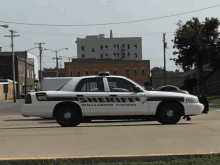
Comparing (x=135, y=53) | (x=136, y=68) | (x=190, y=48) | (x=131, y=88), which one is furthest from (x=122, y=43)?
(x=131, y=88)

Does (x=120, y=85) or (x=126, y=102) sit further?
(x=120, y=85)

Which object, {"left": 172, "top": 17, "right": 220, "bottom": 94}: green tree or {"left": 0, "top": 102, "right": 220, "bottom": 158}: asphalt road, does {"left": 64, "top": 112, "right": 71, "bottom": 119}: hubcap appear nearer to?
{"left": 0, "top": 102, "right": 220, "bottom": 158}: asphalt road

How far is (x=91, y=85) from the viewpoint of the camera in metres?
11.8

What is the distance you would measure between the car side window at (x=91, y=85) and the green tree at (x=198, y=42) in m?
41.7

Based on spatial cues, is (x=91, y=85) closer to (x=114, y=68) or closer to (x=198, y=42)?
(x=198, y=42)

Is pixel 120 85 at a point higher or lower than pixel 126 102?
higher

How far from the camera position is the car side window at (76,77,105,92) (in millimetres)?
11734

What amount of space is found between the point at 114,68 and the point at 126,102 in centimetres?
8014

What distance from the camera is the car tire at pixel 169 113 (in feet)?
38.4

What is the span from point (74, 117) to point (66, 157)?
5.49 metres

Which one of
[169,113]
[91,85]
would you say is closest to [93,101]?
[91,85]

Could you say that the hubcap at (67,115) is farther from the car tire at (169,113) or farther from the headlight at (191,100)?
the headlight at (191,100)

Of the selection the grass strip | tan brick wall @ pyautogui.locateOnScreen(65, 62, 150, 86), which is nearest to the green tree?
tan brick wall @ pyautogui.locateOnScreen(65, 62, 150, 86)

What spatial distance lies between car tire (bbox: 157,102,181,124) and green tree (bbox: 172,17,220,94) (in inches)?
1622
